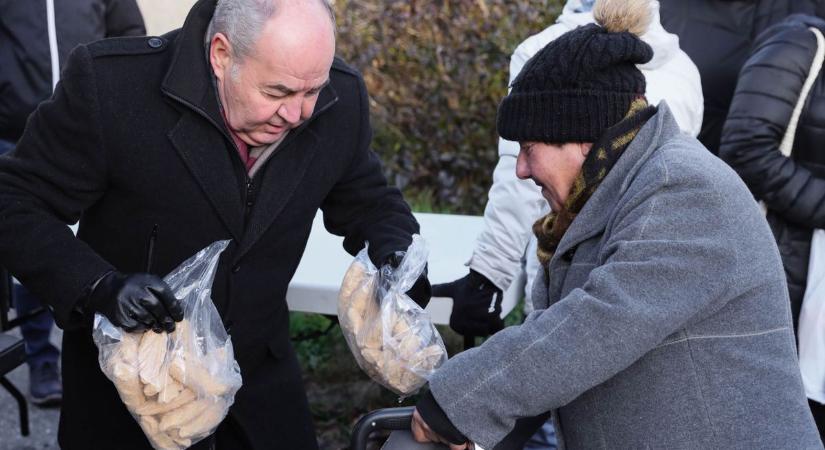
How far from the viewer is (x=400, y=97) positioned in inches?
210

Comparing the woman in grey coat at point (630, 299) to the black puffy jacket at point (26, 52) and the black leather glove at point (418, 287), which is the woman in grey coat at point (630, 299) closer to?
the black leather glove at point (418, 287)

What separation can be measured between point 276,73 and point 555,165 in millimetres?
601

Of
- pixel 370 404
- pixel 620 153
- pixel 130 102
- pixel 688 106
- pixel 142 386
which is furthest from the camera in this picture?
pixel 370 404

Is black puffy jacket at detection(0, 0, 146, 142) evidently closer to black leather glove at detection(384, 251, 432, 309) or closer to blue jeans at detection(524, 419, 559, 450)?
black leather glove at detection(384, 251, 432, 309)

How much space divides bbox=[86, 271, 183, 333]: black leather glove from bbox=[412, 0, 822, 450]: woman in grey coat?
543 mm

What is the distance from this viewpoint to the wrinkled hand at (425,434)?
2.03 meters

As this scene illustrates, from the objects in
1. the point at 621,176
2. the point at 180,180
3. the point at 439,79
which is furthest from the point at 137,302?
the point at 439,79

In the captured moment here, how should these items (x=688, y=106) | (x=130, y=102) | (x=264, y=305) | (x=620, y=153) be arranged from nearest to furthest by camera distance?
(x=620, y=153) < (x=130, y=102) < (x=264, y=305) < (x=688, y=106)

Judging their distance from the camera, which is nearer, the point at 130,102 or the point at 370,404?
the point at 130,102

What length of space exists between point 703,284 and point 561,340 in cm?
26

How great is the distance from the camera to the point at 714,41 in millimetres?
3488

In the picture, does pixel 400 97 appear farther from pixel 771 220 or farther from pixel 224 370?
pixel 224 370

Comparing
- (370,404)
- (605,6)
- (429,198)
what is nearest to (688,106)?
(605,6)

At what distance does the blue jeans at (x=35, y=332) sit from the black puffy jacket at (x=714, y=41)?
2.69 m
